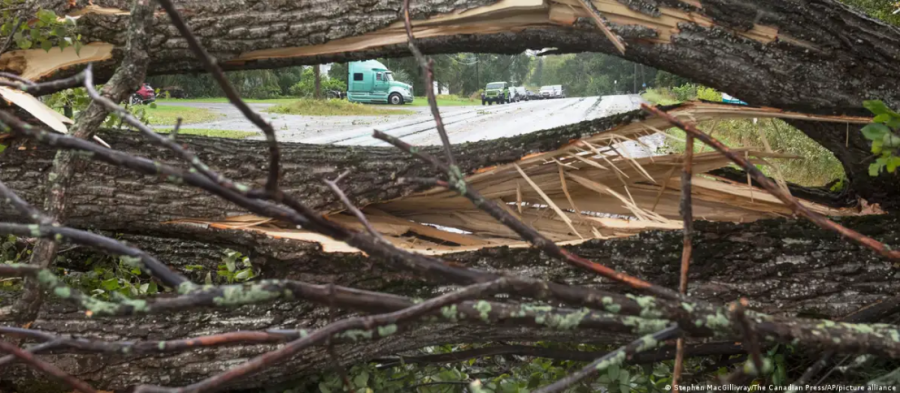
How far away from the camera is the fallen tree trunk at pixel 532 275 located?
236 cm

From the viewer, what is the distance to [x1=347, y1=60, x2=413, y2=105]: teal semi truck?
30.5 metres

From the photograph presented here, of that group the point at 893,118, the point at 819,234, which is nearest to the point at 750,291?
the point at 819,234

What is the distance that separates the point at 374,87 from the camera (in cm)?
3058

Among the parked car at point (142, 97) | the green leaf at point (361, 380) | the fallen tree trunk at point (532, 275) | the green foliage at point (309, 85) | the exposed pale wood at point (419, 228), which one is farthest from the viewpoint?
the green foliage at point (309, 85)

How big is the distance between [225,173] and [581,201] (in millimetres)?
1617

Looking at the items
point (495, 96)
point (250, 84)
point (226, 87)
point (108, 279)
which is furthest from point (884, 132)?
point (495, 96)

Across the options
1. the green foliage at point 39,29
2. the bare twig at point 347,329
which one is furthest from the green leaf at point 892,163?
the green foliage at point 39,29

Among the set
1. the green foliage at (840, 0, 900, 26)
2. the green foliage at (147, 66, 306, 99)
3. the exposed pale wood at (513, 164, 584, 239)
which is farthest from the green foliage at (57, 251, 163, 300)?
the green foliage at (147, 66, 306, 99)

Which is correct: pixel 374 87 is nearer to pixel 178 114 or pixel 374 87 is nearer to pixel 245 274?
pixel 178 114

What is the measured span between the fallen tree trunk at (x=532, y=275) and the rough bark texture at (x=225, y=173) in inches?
13.4

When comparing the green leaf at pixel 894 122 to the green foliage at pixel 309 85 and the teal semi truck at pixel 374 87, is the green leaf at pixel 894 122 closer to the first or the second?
the teal semi truck at pixel 374 87

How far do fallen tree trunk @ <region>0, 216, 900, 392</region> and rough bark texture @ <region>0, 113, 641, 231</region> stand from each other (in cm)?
34

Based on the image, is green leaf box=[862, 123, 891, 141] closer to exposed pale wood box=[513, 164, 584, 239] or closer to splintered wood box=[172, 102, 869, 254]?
splintered wood box=[172, 102, 869, 254]

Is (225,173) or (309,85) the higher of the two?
(225,173)
